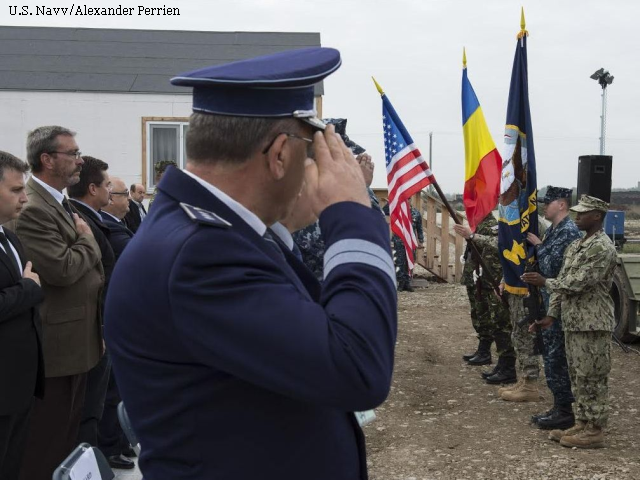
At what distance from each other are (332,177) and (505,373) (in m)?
6.77

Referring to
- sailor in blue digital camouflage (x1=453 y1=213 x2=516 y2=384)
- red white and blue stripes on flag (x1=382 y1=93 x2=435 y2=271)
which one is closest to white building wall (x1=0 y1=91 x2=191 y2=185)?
sailor in blue digital camouflage (x1=453 y1=213 x2=516 y2=384)

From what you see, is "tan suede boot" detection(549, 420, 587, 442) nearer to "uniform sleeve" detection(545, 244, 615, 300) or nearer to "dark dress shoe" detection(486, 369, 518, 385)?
"uniform sleeve" detection(545, 244, 615, 300)

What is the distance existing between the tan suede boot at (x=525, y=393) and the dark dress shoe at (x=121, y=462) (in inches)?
145

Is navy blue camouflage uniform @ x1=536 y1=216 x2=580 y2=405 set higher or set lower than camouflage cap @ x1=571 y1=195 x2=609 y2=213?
lower

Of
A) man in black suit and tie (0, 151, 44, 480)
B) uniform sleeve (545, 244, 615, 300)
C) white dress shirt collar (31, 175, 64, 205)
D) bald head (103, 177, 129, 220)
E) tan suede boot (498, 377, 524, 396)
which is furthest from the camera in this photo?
tan suede boot (498, 377, 524, 396)

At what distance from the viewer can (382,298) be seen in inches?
52.1

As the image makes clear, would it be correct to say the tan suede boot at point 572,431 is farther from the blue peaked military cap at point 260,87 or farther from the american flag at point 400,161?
the blue peaked military cap at point 260,87

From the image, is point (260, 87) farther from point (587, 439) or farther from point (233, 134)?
point (587, 439)

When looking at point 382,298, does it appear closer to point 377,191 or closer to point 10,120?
point 10,120

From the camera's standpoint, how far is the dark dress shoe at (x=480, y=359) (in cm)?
854

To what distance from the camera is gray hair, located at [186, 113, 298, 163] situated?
139cm

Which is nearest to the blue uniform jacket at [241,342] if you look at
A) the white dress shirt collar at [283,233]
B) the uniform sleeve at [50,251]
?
the white dress shirt collar at [283,233]

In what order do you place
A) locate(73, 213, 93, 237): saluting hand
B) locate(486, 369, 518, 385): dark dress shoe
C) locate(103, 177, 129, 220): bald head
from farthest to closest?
locate(486, 369, 518, 385): dark dress shoe, locate(103, 177, 129, 220): bald head, locate(73, 213, 93, 237): saluting hand

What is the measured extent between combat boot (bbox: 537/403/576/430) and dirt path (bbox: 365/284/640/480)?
0.09m
